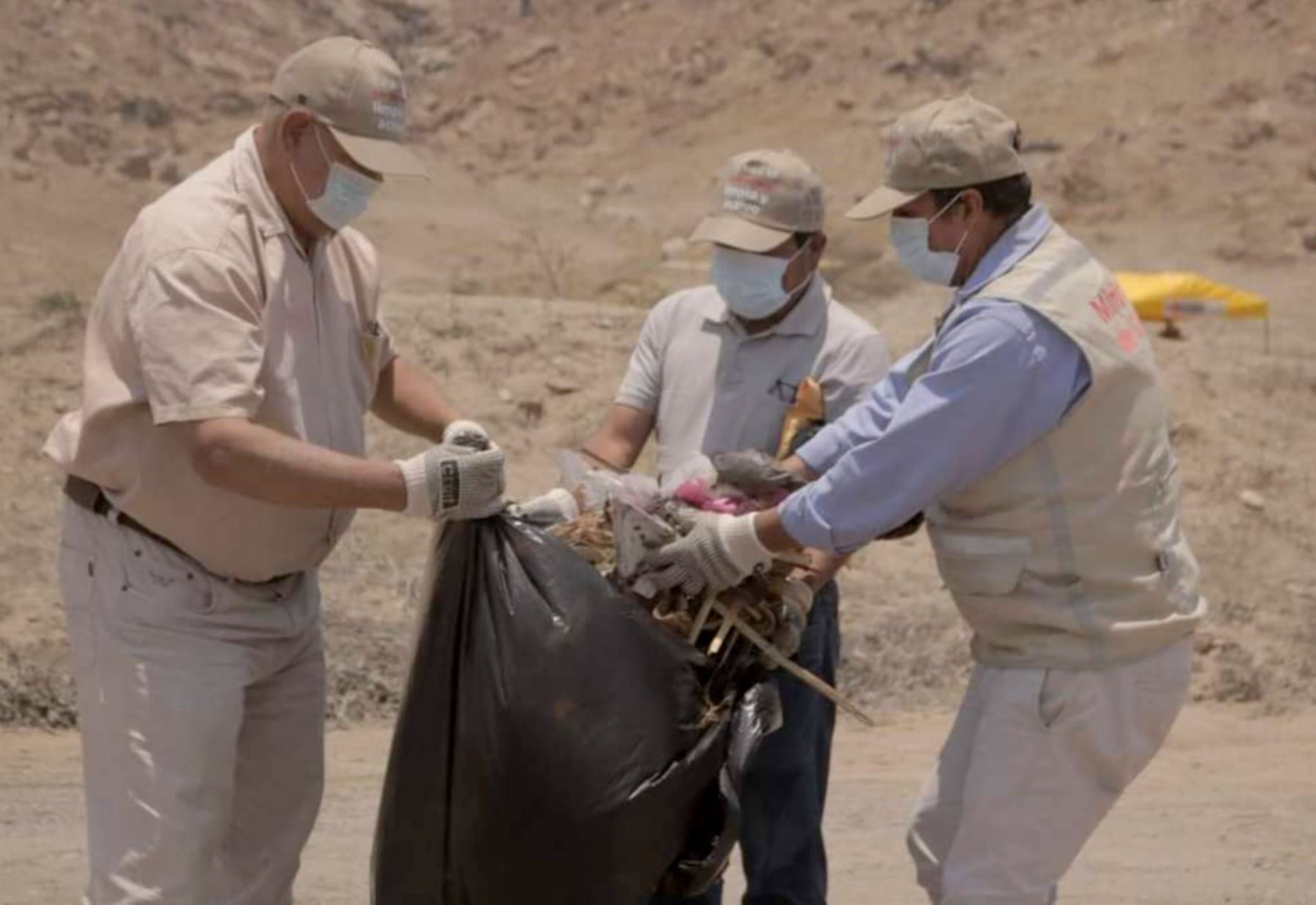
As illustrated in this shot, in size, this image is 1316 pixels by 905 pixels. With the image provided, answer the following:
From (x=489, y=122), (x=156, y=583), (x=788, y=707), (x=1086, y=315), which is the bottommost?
(x=489, y=122)

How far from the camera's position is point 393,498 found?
425cm

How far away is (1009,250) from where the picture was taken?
4395 millimetres

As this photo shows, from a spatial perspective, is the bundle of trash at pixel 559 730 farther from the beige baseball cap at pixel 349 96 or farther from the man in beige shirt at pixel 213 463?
the beige baseball cap at pixel 349 96

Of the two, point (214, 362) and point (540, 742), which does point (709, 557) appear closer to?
point (540, 742)

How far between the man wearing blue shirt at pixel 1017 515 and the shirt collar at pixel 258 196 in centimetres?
89

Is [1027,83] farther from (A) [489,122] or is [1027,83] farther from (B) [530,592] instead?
(B) [530,592]

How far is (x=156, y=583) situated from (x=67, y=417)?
1.25 feet

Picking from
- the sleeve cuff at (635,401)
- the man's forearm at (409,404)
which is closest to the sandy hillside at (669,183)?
the sleeve cuff at (635,401)

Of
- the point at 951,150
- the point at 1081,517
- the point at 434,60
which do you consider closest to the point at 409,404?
the point at 951,150

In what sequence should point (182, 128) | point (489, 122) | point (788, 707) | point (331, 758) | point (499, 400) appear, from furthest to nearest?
point (489, 122) → point (182, 128) → point (499, 400) → point (331, 758) → point (788, 707)

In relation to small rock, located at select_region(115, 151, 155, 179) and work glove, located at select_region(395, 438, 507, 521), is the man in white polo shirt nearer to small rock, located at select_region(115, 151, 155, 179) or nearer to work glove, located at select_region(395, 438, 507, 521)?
work glove, located at select_region(395, 438, 507, 521)

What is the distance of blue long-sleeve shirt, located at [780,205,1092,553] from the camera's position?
419cm

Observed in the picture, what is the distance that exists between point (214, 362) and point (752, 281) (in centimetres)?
154

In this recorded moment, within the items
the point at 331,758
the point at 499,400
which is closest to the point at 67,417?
the point at 331,758
